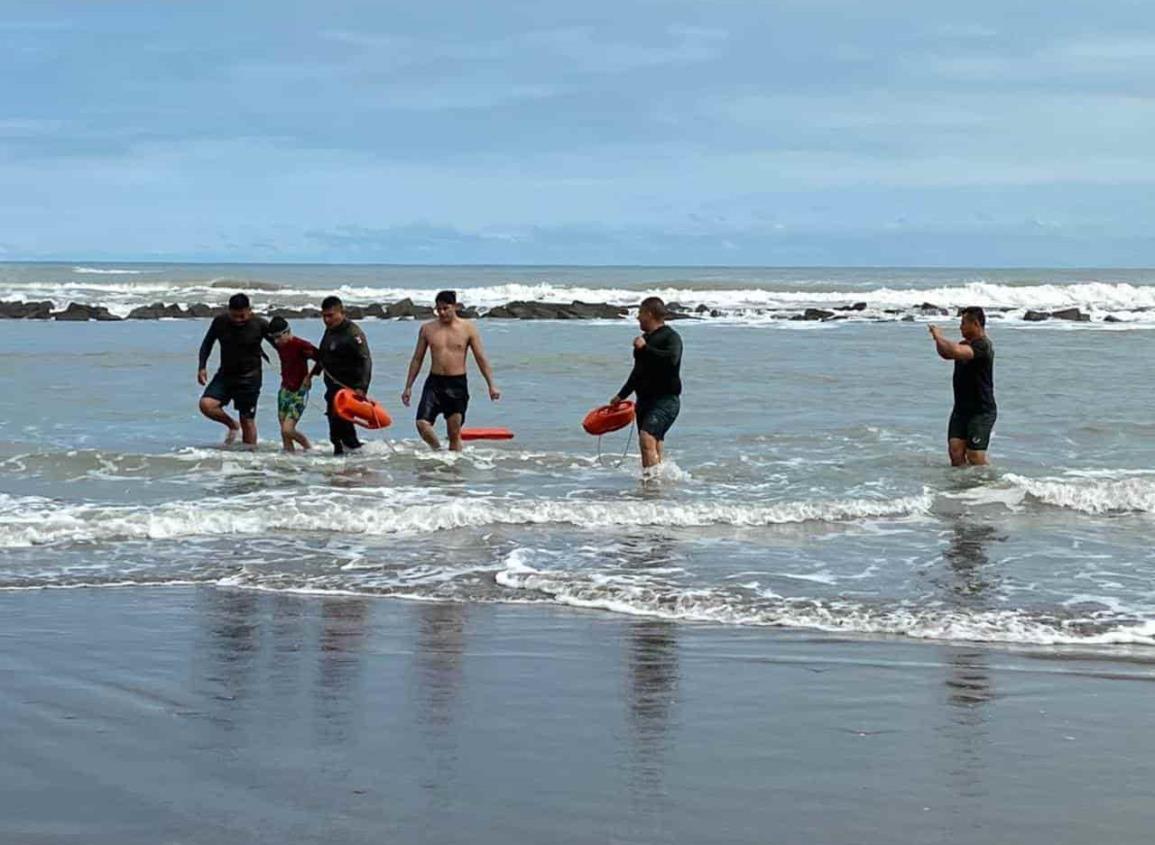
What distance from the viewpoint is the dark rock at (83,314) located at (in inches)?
1671

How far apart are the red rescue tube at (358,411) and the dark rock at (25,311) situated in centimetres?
3160

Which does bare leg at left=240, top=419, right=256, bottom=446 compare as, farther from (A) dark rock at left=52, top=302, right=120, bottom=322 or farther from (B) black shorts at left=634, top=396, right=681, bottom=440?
(A) dark rock at left=52, top=302, right=120, bottom=322

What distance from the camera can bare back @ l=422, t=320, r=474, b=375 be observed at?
44.7 ft

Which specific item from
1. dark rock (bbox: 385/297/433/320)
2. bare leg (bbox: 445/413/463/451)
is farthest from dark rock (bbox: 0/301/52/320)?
bare leg (bbox: 445/413/463/451)

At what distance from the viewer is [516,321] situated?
4444cm

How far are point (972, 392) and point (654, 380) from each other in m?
2.70

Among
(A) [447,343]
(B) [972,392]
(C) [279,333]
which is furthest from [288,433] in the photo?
(B) [972,392]

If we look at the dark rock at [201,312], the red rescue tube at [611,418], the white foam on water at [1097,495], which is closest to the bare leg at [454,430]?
the red rescue tube at [611,418]

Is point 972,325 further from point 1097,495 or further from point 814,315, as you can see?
point 814,315

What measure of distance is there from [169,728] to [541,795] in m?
1.49

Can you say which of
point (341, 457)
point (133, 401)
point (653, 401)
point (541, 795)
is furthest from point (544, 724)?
point (133, 401)

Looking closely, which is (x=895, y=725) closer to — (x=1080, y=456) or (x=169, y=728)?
(x=169, y=728)

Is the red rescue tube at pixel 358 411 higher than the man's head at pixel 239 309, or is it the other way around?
the man's head at pixel 239 309

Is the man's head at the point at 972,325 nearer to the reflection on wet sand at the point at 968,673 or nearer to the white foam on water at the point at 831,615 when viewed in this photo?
the reflection on wet sand at the point at 968,673
